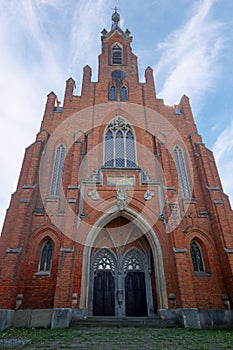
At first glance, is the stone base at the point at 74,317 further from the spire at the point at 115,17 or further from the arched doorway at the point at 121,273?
the spire at the point at 115,17

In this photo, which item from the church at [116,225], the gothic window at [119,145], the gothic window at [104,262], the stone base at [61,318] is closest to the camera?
the stone base at [61,318]

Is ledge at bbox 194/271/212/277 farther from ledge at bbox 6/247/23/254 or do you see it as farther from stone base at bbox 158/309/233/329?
ledge at bbox 6/247/23/254

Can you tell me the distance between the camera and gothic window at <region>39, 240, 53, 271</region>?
1178 centimetres

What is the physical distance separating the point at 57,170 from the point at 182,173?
7.94 m

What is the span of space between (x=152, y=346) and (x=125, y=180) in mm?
8608

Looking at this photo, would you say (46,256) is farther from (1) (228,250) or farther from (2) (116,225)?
(1) (228,250)

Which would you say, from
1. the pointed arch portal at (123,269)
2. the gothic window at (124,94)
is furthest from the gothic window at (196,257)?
the gothic window at (124,94)

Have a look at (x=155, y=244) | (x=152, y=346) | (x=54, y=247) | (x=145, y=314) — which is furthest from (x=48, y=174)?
(x=152, y=346)

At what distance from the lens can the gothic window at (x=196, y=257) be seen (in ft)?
40.5

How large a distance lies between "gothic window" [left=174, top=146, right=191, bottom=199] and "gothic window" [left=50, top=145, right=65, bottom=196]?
24.4ft

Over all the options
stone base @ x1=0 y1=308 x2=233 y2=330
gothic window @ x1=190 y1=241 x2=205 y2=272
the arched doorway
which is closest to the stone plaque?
the arched doorway

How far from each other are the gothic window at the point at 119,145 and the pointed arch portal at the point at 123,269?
361 cm

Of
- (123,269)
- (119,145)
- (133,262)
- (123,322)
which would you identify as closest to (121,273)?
(123,269)

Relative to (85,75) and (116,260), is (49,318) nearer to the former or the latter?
(116,260)
